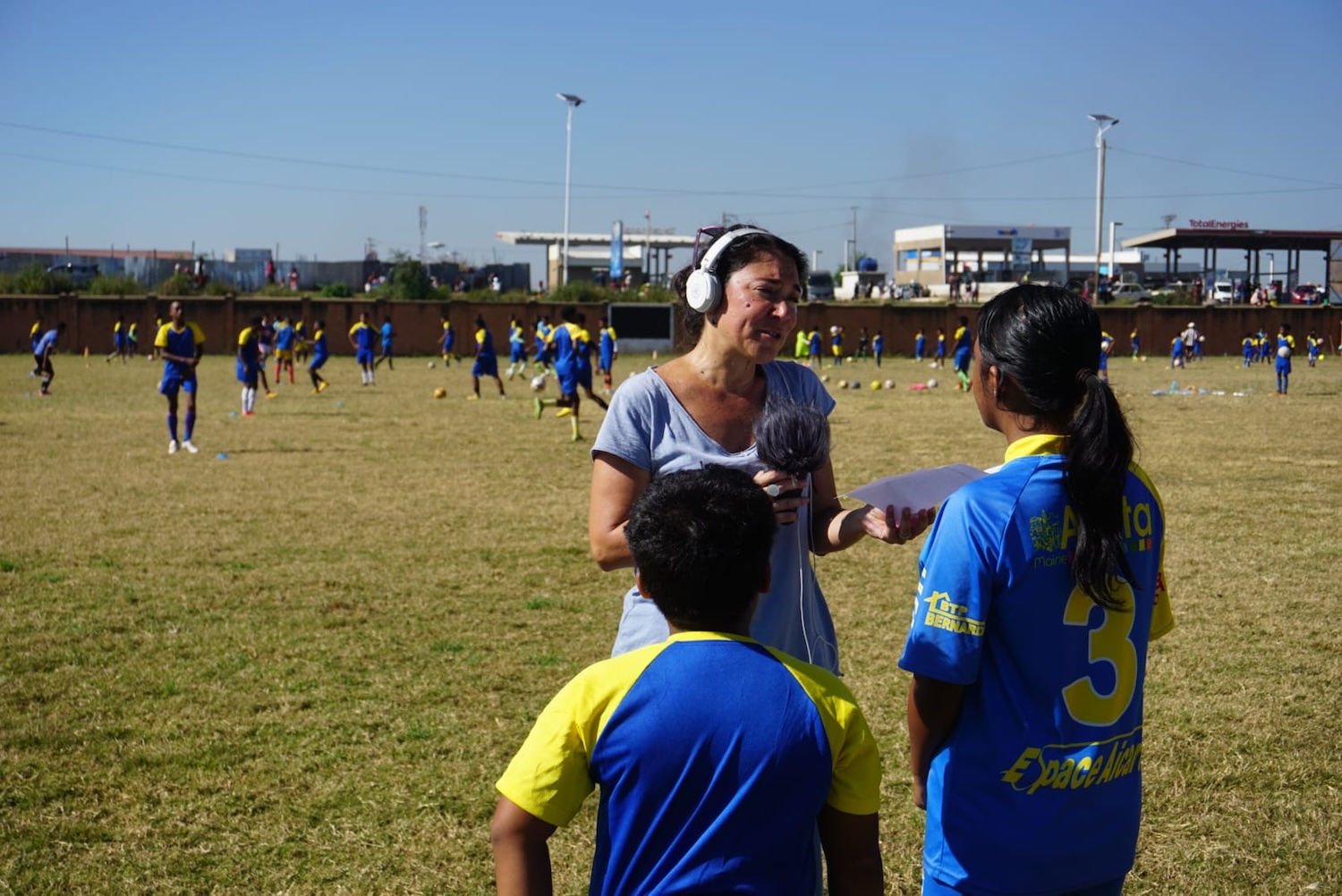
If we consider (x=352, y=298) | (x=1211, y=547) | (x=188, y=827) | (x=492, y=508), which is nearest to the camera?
(x=188, y=827)

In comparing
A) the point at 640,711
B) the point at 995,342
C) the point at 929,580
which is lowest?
the point at 640,711

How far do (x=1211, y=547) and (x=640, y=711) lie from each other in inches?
360

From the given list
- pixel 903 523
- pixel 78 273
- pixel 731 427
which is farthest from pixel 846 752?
pixel 78 273

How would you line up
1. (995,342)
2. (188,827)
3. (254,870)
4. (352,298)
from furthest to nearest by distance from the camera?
(352,298), (188,827), (254,870), (995,342)

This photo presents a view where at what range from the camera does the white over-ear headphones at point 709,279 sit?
3.10 meters

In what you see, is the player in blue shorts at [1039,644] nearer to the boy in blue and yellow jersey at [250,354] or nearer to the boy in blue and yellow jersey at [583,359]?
the boy in blue and yellow jersey at [583,359]

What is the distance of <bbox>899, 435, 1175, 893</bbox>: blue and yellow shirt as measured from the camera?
7.58 feet

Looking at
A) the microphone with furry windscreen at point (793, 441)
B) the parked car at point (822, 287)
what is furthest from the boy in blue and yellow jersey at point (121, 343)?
the microphone with furry windscreen at point (793, 441)

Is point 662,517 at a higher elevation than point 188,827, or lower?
higher

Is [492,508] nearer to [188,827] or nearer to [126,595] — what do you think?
[126,595]

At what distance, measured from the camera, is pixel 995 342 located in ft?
8.08

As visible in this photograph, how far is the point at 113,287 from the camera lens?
52438 millimetres

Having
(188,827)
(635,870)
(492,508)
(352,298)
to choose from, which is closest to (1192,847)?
(635,870)

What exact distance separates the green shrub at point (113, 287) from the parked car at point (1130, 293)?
46734 millimetres
